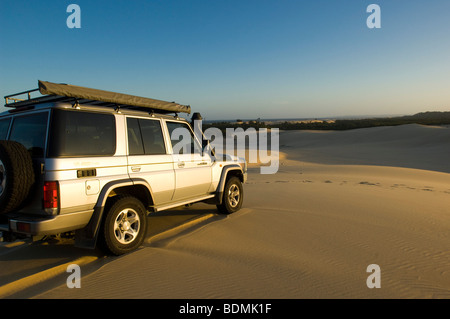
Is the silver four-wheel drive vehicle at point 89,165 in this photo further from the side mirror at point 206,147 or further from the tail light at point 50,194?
the side mirror at point 206,147

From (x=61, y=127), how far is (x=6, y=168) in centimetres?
74

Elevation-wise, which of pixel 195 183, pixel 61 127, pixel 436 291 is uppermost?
pixel 61 127

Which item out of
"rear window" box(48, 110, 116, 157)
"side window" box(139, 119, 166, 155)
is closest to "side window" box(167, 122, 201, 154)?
"side window" box(139, 119, 166, 155)

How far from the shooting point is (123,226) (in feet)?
14.7

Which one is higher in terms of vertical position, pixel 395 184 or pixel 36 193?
pixel 36 193

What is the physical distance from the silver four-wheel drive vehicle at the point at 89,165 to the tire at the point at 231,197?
1.20m

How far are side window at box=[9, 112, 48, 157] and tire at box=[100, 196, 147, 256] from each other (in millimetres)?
1151

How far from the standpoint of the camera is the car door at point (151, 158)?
473cm

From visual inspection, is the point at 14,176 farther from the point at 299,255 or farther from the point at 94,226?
the point at 299,255

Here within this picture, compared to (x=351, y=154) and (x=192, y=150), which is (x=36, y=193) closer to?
(x=192, y=150)

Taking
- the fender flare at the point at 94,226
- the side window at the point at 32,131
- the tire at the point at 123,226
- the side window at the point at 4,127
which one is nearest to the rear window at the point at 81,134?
the side window at the point at 32,131

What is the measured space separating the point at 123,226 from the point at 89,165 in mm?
1020
